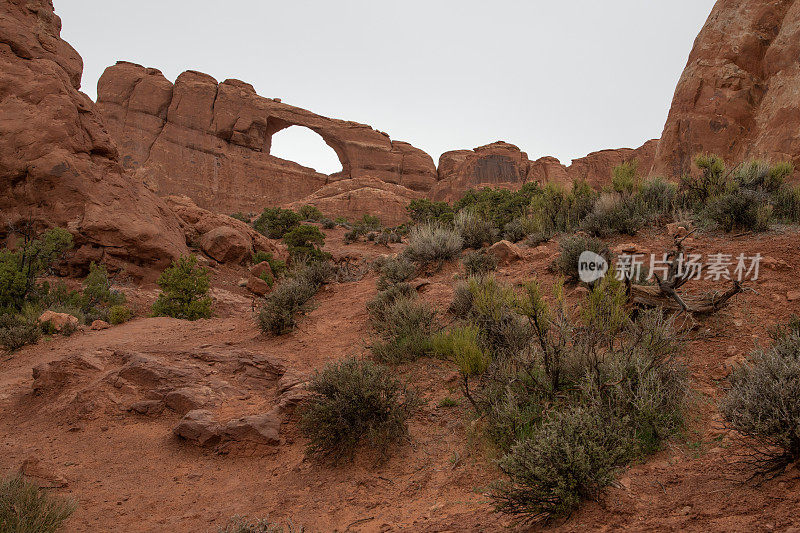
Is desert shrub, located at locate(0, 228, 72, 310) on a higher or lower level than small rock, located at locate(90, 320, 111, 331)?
higher

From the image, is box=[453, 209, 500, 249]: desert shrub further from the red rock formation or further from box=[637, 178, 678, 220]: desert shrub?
the red rock formation

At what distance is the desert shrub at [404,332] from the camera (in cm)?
549

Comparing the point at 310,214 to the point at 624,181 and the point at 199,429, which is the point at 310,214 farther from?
the point at 199,429

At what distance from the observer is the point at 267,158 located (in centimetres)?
4788

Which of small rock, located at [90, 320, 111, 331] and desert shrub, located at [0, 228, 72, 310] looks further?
desert shrub, located at [0, 228, 72, 310]

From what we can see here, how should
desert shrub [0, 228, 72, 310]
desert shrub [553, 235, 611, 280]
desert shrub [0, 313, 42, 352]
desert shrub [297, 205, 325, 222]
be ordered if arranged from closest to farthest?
desert shrub [553, 235, 611, 280], desert shrub [0, 313, 42, 352], desert shrub [0, 228, 72, 310], desert shrub [297, 205, 325, 222]

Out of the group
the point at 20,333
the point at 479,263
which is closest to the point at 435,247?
the point at 479,263

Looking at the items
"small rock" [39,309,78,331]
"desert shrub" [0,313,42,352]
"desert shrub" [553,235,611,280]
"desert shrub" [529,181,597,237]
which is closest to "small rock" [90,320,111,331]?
"small rock" [39,309,78,331]

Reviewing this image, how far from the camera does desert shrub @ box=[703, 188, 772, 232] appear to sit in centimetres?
726

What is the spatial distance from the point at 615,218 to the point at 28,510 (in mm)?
9394

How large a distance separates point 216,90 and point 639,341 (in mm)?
52236

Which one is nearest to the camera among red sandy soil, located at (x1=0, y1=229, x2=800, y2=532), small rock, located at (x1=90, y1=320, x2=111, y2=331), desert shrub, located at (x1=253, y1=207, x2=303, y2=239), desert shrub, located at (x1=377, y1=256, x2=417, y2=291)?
red sandy soil, located at (x1=0, y1=229, x2=800, y2=532)

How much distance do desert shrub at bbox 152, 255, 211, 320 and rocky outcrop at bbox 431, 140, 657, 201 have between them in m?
41.1

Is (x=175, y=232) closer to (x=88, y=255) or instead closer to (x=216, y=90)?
(x=88, y=255)
